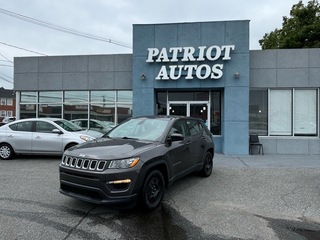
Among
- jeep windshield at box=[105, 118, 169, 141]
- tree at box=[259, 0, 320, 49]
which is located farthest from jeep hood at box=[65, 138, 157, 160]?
tree at box=[259, 0, 320, 49]

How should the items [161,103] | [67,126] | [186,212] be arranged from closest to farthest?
[186,212]
[67,126]
[161,103]

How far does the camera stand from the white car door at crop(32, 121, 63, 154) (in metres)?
9.51

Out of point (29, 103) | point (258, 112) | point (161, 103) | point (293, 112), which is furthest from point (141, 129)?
point (29, 103)

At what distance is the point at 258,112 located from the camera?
12.1m

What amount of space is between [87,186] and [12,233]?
122cm

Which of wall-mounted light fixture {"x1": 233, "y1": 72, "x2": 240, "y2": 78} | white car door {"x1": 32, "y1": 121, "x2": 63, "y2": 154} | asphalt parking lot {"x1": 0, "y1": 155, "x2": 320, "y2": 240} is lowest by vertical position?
asphalt parking lot {"x1": 0, "y1": 155, "x2": 320, "y2": 240}

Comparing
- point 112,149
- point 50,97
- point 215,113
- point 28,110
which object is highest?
point 50,97

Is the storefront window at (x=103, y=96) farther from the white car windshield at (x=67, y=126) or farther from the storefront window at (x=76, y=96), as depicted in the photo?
the white car windshield at (x=67, y=126)

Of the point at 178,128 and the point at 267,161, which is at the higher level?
the point at 178,128

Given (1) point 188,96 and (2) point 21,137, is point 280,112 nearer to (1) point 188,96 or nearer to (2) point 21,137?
(1) point 188,96

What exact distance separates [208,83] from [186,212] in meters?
7.68

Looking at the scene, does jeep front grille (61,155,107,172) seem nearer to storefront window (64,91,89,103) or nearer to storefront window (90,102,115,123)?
storefront window (90,102,115,123)

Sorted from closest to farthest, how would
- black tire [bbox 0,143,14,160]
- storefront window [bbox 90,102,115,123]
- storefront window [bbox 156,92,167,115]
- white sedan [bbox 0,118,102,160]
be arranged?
white sedan [bbox 0,118,102,160], black tire [bbox 0,143,14,160], storefront window [bbox 156,92,167,115], storefront window [bbox 90,102,115,123]

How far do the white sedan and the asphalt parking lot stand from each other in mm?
2015
